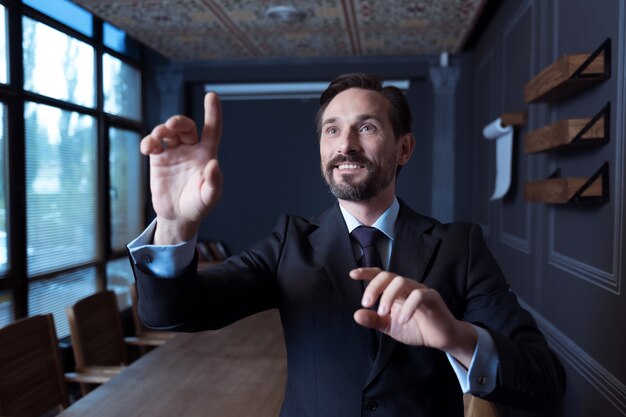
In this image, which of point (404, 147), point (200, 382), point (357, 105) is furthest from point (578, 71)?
point (200, 382)

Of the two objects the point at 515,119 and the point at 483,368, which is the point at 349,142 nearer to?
the point at 483,368

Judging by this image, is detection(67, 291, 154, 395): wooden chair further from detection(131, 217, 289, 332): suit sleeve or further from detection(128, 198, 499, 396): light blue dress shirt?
detection(128, 198, 499, 396): light blue dress shirt

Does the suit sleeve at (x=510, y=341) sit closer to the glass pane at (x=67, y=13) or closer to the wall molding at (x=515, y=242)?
the wall molding at (x=515, y=242)

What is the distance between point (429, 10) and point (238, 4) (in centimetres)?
130

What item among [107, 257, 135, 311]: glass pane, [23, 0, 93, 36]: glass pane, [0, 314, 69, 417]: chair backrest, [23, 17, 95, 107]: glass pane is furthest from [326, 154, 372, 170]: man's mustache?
[107, 257, 135, 311]: glass pane

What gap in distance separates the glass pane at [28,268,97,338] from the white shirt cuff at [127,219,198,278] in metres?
2.78

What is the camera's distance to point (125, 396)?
1901mm

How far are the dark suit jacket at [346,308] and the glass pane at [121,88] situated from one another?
3581 mm

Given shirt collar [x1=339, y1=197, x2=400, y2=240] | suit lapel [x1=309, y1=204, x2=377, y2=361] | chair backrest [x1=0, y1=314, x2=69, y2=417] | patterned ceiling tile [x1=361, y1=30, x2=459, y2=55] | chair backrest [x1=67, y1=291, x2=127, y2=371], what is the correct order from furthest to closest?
patterned ceiling tile [x1=361, y1=30, x2=459, y2=55]
chair backrest [x1=67, y1=291, x2=127, y2=371]
chair backrest [x1=0, y1=314, x2=69, y2=417]
shirt collar [x1=339, y1=197, x2=400, y2=240]
suit lapel [x1=309, y1=204, x2=377, y2=361]

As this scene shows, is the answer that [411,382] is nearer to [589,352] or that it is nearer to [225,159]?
[589,352]

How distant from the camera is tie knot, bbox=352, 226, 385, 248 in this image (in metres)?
1.30

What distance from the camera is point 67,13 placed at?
3801mm

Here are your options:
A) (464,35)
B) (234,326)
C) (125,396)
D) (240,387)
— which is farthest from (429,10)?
(125,396)

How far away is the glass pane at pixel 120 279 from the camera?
4.47 metres
